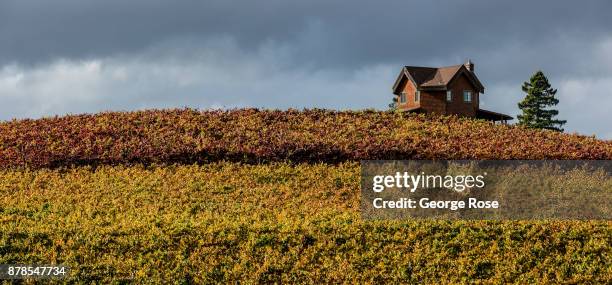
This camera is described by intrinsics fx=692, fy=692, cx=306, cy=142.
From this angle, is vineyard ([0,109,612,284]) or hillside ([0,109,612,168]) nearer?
vineyard ([0,109,612,284])

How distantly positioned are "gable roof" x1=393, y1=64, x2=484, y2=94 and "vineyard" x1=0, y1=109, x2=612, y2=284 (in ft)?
61.5

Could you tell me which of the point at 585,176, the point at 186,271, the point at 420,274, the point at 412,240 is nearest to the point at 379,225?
the point at 412,240

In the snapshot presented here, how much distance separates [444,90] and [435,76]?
1.63m

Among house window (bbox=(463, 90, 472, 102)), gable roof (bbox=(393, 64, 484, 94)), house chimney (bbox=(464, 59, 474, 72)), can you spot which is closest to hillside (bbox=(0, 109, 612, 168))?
gable roof (bbox=(393, 64, 484, 94))

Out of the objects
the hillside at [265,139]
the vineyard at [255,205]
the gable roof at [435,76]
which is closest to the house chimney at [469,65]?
the gable roof at [435,76]

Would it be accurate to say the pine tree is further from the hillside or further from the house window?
the hillside

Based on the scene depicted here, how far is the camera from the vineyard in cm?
1009

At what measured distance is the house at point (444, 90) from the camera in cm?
4159

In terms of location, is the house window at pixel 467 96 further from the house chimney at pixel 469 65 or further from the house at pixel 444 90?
the house chimney at pixel 469 65

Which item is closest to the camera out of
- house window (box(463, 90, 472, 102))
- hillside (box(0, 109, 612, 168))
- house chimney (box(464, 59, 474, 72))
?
hillside (box(0, 109, 612, 168))

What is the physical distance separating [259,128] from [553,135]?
30.3 ft

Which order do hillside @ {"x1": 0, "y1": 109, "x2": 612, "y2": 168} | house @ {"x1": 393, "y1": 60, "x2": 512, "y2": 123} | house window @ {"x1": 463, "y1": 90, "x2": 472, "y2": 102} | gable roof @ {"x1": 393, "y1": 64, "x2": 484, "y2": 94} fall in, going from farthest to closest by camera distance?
house window @ {"x1": 463, "y1": 90, "x2": 472, "y2": 102}, house @ {"x1": 393, "y1": 60, "x2": 512, "y2": 123}, gable roof @ {"x1": 393, "y1": 64, "x2": 484, "y2": 94}, hillside @ {"x1": 0, "y1": 109, "x2": 612, "y2": 168}

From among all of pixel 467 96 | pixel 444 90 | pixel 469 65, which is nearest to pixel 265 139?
pixel 444 90

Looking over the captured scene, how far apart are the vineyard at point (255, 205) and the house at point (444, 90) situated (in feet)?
61.6
